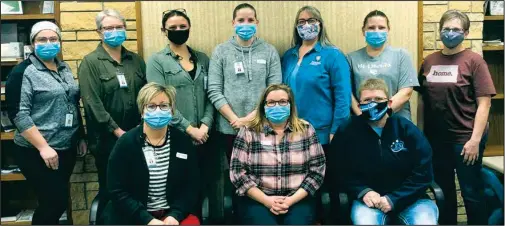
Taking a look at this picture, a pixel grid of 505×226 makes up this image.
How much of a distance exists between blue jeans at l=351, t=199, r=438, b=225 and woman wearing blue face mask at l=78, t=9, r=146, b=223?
150cm

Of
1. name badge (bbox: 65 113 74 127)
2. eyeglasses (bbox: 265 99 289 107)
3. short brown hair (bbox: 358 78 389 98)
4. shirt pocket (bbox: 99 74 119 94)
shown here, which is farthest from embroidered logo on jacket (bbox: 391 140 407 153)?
name badge (bbox: 65 113 74 127)

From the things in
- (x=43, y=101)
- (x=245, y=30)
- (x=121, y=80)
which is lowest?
(x=43, y=101)

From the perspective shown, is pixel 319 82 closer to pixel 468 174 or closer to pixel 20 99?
pixel 468 174

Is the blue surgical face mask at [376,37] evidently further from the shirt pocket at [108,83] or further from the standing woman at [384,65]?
the shirt pocket at [108,83]

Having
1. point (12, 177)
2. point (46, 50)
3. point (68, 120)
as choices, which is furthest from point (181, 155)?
point (12, 177)

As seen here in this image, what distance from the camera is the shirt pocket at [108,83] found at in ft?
10.0

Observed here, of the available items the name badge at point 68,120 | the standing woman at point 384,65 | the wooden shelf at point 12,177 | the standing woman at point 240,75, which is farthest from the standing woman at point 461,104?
the wooden shelf at point 12,177

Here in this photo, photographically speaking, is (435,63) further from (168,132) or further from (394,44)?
(168,132)

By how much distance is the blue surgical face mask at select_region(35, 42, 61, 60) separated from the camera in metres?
2.94

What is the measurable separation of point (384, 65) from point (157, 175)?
162 cm

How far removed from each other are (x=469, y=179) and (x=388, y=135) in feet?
2.64

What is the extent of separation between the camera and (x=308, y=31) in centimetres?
317

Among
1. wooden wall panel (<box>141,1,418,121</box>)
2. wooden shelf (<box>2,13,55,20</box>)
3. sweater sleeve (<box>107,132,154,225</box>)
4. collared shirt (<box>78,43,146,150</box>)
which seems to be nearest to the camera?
sweater sleeve (<box>107,132,154,225</box>)

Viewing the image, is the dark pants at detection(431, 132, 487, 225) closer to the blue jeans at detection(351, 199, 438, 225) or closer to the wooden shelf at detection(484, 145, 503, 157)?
the blue jeans at detection(351, 199, 438, 225)
